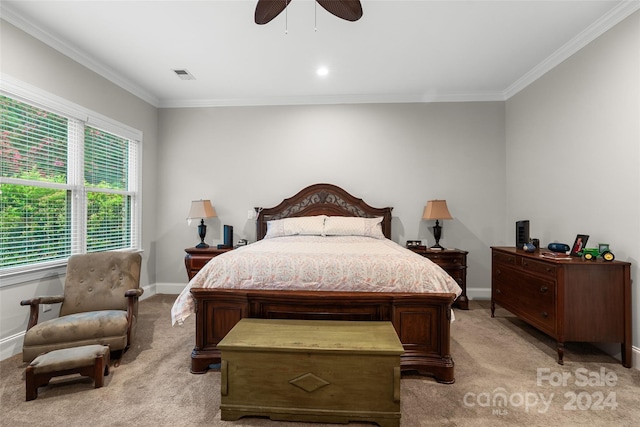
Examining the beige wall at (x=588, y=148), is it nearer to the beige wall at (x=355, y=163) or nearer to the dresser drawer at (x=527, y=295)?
the beige wall at (x=355, y=163)

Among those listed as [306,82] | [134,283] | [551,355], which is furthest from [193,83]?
[551,355]

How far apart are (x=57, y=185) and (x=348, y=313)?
10.4 feet

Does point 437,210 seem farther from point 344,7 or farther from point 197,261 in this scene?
point 197,261

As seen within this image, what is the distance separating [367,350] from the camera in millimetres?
1720

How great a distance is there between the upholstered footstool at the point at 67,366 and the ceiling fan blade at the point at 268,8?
2.62 m

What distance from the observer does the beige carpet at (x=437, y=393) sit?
1805 mm

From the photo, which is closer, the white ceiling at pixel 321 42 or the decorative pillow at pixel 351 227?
the white ceiling at pixel 321 42

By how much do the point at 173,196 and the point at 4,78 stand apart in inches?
92.1

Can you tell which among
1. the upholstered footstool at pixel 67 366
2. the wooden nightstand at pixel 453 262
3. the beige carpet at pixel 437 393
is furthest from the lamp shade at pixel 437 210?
the upholstered footstool at pixel 67 366

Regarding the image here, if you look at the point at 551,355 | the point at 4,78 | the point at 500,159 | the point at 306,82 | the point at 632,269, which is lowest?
the point at 551,355

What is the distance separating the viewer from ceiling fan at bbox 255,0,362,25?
192 cm

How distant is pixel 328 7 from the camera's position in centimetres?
198

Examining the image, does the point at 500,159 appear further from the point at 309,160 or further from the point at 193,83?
the point at 193,83

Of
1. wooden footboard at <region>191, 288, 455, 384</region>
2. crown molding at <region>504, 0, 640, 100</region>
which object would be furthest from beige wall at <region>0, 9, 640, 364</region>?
wooden footboard at <region>191, 288, 455, 384</region>
